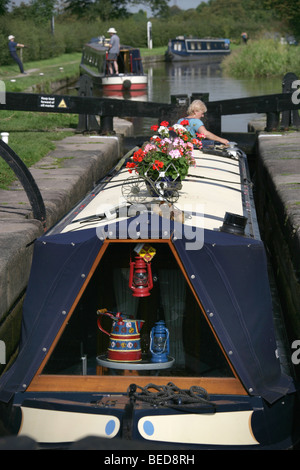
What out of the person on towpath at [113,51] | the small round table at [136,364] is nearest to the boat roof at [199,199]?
the small round table at [136,364]

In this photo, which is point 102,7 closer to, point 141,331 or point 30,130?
point 30,130

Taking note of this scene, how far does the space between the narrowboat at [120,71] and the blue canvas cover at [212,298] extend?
2574cm

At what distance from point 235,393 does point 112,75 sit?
27615 millimetres

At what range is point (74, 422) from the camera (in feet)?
17.6

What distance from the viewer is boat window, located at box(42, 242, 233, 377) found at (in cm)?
580

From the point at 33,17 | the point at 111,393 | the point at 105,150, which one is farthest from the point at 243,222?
the point at 33,17

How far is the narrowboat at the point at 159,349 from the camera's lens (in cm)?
532

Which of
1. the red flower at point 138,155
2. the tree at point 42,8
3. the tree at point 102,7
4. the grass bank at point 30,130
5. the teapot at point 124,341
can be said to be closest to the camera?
the teapot at point 124,341

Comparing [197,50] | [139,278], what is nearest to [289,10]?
[197,50]

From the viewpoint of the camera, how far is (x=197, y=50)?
Result: 62.4 meters

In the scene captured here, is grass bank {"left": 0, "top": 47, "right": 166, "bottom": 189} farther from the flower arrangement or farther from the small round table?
the small round table

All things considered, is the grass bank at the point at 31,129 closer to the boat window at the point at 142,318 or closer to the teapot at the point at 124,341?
the boat window at the point at 142,318

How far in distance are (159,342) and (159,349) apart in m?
0.05

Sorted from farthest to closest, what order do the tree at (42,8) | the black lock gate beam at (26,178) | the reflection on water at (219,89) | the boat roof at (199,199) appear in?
1. the tree at (42,8)
2. the reflection on water at (219,89)
3. the black lock gate beam at (26,178)
4. the boat roof at (199,199)
